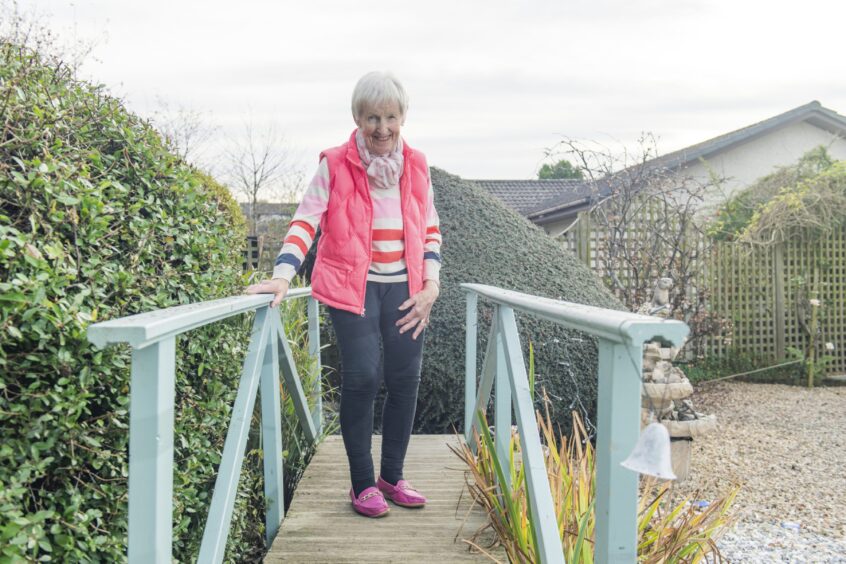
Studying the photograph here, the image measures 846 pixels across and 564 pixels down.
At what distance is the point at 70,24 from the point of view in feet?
36.7

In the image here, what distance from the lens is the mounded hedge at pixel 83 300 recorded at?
137 centimetres

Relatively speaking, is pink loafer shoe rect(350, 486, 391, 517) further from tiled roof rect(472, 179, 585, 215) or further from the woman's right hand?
tiled roof rect(472, 179, 585, 215)

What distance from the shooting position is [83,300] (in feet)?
5.18

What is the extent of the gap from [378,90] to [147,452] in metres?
1.44

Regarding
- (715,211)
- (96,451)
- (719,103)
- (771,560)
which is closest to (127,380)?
(96,451)

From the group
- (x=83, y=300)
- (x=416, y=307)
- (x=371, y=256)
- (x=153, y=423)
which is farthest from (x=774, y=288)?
(x=153, y=423)

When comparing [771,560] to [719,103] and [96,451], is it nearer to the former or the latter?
[96,451]

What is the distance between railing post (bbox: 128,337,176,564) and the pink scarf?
1.33 meters

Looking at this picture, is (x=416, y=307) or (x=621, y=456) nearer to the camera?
(x=621, y=456)

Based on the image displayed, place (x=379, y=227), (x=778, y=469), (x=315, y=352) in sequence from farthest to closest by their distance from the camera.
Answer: (x=778, y=469) < (x=315, y=352) < (x=379, y=227)

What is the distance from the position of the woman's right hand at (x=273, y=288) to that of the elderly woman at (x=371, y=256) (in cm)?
8

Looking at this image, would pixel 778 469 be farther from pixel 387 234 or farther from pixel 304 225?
pixel 304 225

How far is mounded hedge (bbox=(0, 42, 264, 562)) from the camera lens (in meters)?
1.37

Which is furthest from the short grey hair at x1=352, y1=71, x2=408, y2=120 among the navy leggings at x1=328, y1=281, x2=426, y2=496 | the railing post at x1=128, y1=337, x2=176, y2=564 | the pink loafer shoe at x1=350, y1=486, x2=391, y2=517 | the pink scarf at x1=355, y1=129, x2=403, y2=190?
the pink loafer shoe at x1=350, y1=486, x2=391, y2=517
